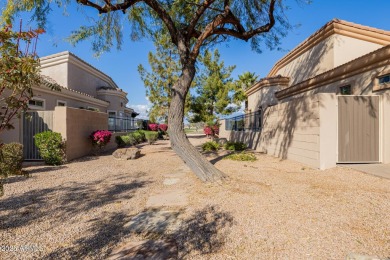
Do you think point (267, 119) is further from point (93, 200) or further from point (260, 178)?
point (93, 200)

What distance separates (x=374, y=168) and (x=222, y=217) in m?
6.03

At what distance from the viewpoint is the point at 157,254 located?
2.67 m

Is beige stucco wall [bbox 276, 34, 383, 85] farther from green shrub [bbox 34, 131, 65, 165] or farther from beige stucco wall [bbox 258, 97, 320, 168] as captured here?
green shrub [bbox 34, 131, 65, 165]

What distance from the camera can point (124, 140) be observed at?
1577cm

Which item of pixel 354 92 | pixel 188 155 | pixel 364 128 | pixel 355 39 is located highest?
pixel 355 39

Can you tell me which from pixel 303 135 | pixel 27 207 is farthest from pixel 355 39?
pixel 27 207

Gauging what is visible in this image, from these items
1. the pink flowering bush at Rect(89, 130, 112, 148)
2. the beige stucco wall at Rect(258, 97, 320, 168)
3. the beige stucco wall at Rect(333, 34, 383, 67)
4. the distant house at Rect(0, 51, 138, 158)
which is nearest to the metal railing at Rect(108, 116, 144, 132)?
the distant house at Rect(0, 51, 138, 158)

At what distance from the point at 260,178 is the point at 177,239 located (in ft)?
12.2

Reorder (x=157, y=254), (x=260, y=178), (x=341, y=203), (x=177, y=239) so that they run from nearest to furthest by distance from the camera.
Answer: (x=157, y=254) → (x=177, y=239) → (x=341, y=203) → (x=260, y=178)

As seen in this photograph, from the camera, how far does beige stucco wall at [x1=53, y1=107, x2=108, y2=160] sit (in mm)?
9086

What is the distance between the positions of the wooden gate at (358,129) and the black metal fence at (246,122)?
5.70m

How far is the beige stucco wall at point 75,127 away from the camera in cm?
909

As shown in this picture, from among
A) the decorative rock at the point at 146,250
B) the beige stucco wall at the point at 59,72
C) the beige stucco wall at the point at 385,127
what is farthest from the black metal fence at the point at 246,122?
the beige stucco wall at the point at 59,72

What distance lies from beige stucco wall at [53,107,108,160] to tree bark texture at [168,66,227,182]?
5453mm
